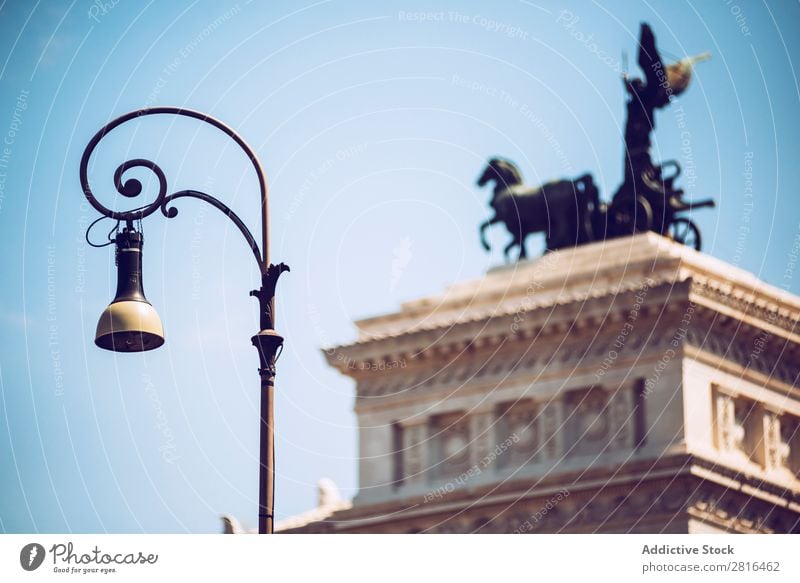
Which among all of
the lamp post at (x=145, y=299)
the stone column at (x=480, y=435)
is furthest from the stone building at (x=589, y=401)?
the lamp post at (x=145, y=299)

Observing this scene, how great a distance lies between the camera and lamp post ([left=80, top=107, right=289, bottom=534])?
28.3 metres

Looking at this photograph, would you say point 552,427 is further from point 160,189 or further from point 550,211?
point 160,189

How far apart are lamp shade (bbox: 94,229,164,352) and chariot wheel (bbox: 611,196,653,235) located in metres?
36.6

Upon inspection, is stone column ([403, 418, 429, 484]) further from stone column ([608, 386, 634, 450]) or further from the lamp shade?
the lamp shade

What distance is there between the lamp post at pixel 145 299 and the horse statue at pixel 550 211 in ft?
117

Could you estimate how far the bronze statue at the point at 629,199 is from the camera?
64312mm

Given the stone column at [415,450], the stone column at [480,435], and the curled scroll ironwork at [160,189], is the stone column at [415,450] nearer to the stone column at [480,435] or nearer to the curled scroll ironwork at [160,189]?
the stone column at [480,435]

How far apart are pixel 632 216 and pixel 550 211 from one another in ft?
7.21

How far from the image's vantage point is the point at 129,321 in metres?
28.2

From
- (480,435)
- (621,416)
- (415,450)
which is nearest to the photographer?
(621,416)

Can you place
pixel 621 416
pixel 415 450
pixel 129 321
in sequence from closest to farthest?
pixel 129 321, pixel 621 416, pixel 415 450

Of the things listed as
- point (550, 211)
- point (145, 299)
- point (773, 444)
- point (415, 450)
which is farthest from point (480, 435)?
point (145, 299)
